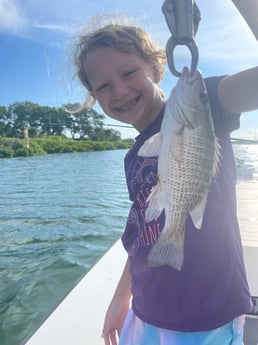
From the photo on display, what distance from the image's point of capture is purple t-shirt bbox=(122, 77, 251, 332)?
1175 millimetres

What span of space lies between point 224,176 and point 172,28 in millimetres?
550

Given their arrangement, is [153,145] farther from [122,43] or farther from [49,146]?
[49,146]

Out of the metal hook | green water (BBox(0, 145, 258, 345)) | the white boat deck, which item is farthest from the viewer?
green water (BBox(0, 145, 258, 345))

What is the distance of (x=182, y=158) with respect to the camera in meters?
0.99

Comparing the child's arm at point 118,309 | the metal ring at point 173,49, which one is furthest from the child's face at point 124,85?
the child's arm at point 118,309

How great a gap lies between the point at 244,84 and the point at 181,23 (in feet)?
0.90

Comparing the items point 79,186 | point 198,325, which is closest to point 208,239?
point 198,325

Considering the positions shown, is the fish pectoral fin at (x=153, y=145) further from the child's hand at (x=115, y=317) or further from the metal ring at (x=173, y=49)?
the child's hand at (x=115, y=317)

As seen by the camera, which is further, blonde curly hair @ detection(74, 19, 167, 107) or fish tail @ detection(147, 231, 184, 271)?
blonde curly hair @ detection(74, 19, 167, 107)

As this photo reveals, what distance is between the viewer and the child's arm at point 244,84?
1034 millimetres

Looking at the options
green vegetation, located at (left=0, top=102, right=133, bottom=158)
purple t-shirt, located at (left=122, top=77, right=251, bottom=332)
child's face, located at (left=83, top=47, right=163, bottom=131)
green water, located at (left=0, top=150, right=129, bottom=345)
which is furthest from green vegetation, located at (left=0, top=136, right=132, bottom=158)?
purple t-shirt, located at (left=122, top=77, right=251, bottom=332)

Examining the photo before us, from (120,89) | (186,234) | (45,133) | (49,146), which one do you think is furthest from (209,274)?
(45,133)

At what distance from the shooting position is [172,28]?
91 cm

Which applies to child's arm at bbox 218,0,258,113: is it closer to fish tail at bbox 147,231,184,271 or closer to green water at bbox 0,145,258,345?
fish tail at bbox 147,231,184,271
